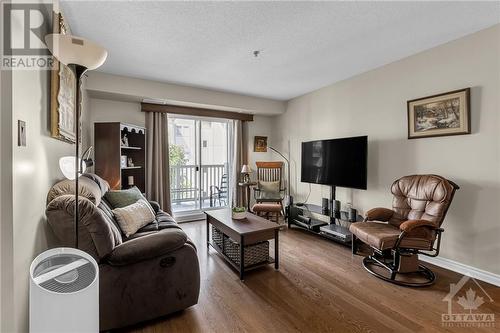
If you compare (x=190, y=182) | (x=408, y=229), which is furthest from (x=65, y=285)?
(x=190, y=182)

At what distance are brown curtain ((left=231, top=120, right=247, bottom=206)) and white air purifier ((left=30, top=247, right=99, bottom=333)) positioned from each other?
3.79m

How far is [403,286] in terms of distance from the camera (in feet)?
7.30

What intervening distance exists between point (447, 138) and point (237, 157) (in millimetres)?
3493

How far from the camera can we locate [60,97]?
176 centimetres

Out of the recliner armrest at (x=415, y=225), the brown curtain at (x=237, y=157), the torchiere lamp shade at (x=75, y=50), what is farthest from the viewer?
the brown curtain at (x=237, y=157)

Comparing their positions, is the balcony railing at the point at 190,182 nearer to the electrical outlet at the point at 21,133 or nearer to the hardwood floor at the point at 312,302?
the hardwood floor at the point at 312,302

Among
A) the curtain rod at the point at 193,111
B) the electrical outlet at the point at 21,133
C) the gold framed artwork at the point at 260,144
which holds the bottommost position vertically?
the electrical outlet at the point at 21,133

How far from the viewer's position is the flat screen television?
3.18 meters

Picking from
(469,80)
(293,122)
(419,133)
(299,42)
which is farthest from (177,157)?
(469,80)

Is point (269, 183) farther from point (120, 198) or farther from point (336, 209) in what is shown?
point (120, 198)

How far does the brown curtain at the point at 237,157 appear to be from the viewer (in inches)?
198

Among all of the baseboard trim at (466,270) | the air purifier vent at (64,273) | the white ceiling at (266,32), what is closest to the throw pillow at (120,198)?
the air purifier vent at (64,273)

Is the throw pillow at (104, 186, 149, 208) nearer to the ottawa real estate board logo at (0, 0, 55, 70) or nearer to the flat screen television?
the ottawa real estate board logo at (0, 0, 55, 70)

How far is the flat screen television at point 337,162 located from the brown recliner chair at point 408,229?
1.64 ft
